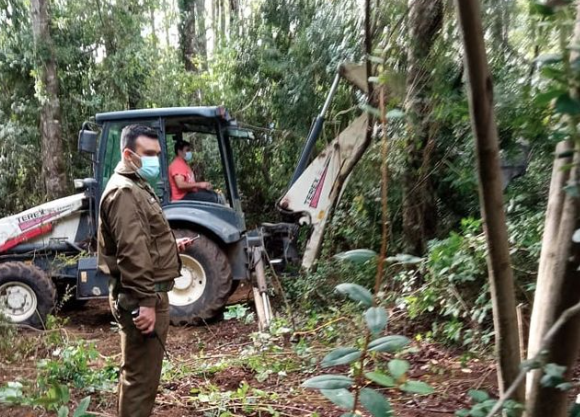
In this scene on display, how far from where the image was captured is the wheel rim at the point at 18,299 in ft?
19.6

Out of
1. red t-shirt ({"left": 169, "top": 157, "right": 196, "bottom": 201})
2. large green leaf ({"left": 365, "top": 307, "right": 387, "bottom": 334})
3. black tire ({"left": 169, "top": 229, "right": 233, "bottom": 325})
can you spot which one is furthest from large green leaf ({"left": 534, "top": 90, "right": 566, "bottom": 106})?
red t-shirt ({"left": 169, "top": 157, "right": 196, "bottom": 201})

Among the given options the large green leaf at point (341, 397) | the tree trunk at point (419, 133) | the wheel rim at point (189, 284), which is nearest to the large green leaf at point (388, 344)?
the large green leaf at point (341, 397)

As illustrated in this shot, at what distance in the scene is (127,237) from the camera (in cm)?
282

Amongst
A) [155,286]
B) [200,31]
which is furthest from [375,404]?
[200,31]

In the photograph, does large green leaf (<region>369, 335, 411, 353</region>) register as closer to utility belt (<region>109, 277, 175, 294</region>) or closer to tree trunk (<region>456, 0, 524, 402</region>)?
tree trunk (<region>456, 0, 524, 402</region>)

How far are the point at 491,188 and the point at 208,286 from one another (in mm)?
5161

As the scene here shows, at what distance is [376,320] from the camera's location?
1.19 metres

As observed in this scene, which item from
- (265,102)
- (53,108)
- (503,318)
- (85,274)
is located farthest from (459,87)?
(53,108)

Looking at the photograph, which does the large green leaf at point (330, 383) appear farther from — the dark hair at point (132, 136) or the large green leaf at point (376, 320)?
the dark hair at point (132, 136)

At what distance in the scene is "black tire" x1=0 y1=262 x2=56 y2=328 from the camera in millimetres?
5926

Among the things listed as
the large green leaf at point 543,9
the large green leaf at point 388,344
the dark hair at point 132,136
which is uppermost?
the dark hair at point 132,136

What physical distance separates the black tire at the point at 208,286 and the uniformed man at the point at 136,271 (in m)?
2.86

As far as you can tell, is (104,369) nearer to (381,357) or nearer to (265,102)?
(381,357)

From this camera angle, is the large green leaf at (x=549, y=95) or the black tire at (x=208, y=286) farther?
the black tire at (x=208, y=286)
